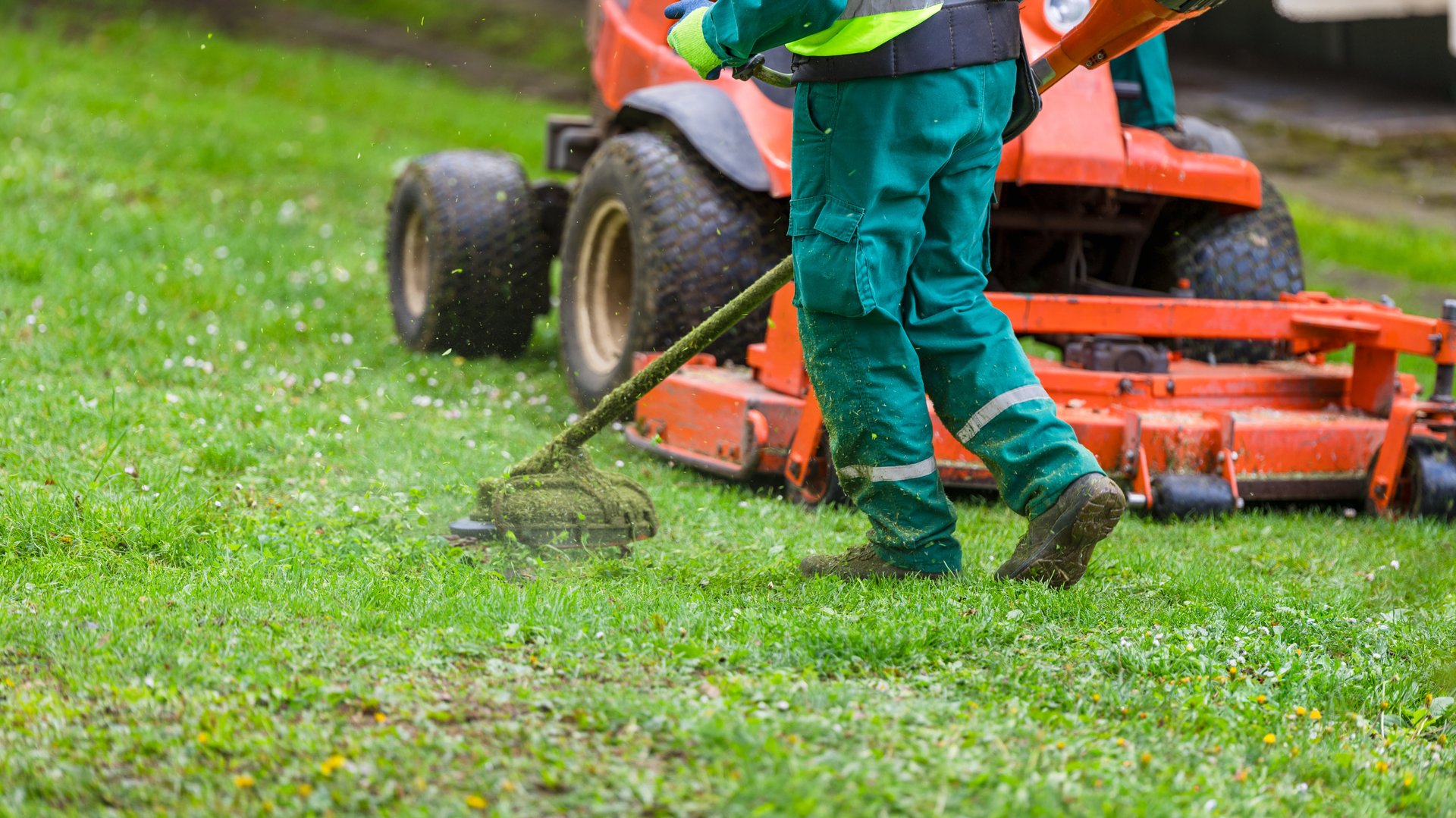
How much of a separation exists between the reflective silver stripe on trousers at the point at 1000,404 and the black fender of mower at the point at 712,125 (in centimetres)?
158

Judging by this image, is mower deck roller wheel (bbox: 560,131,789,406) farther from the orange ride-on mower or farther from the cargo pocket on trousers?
the cargo pocket on trousers

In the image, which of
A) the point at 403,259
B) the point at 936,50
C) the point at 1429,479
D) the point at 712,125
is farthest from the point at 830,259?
the point at 403,259

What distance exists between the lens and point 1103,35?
3.53 m

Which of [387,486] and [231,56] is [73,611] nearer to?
[387,486]

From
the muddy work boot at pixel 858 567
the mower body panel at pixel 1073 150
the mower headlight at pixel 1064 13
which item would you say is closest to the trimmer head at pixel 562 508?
the muddy work boot at pixel 858 567

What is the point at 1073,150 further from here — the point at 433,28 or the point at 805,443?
the point at 433,28

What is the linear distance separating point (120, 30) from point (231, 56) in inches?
59.4

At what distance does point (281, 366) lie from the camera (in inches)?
222

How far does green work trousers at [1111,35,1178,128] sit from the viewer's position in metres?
5.20

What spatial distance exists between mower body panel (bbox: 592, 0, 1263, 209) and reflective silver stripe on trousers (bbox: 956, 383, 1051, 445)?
1261 mm

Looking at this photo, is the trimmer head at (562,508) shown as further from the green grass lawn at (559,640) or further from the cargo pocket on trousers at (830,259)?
the cargo pocket on trousers at (830,259)

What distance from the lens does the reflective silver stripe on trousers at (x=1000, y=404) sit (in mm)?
3432

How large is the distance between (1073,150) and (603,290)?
6.05 ft

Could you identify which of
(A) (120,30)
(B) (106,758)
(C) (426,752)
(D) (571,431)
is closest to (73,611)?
(B) (106,758)
